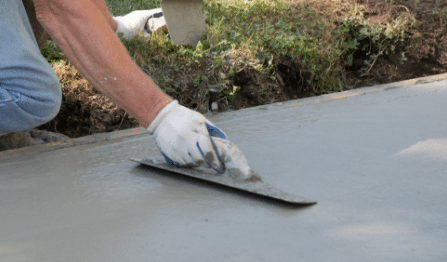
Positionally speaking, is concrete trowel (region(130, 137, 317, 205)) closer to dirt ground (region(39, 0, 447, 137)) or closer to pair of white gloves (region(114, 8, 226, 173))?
pair of white gloves (region(114, 8, 226, 173))

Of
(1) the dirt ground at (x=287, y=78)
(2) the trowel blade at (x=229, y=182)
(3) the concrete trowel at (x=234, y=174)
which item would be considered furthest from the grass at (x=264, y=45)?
(3) the concrete trowel at (x=234, y=174)

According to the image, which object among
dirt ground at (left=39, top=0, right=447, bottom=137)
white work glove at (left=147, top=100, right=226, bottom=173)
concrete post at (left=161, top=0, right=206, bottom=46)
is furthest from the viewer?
concrete post at (left=161, top=0, right=206, bottom=46)

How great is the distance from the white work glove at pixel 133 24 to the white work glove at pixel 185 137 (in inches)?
59.7

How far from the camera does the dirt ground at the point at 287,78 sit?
2262 millimetres

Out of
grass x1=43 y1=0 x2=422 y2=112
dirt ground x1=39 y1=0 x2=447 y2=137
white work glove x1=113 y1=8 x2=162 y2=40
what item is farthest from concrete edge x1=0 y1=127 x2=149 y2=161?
white work glove x1=113 y1=8 x2=162 y2=40

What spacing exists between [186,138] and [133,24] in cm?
171

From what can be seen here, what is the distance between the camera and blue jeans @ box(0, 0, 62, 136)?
1.47 meters

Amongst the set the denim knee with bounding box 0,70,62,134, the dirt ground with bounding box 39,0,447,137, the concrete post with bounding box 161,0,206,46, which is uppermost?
the concrete post with bounding box 161,0,206,46

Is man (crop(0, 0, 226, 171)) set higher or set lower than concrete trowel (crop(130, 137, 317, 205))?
higher

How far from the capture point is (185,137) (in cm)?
118

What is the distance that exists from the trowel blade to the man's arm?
0.17 meters

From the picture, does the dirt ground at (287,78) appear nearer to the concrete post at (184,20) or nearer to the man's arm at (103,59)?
the concrete post at (184,20)

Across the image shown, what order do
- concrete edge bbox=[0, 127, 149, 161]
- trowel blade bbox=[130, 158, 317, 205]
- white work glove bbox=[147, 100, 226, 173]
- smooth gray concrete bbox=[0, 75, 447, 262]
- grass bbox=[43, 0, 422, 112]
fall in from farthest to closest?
grass bbox=[43, 0, 422, 112]
concrete edge bbox=[0, 127, 149, 161]
white work glove bbox=[147, 100, 226, 173]
trowel blade bbox=[130, 158, 317, 205]
smooth gray concrete bbox=[0, 75, 447, 262]

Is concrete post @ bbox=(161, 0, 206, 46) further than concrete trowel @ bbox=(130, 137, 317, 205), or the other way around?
concrete post @ bbox=(161, 0, 206, 46)
